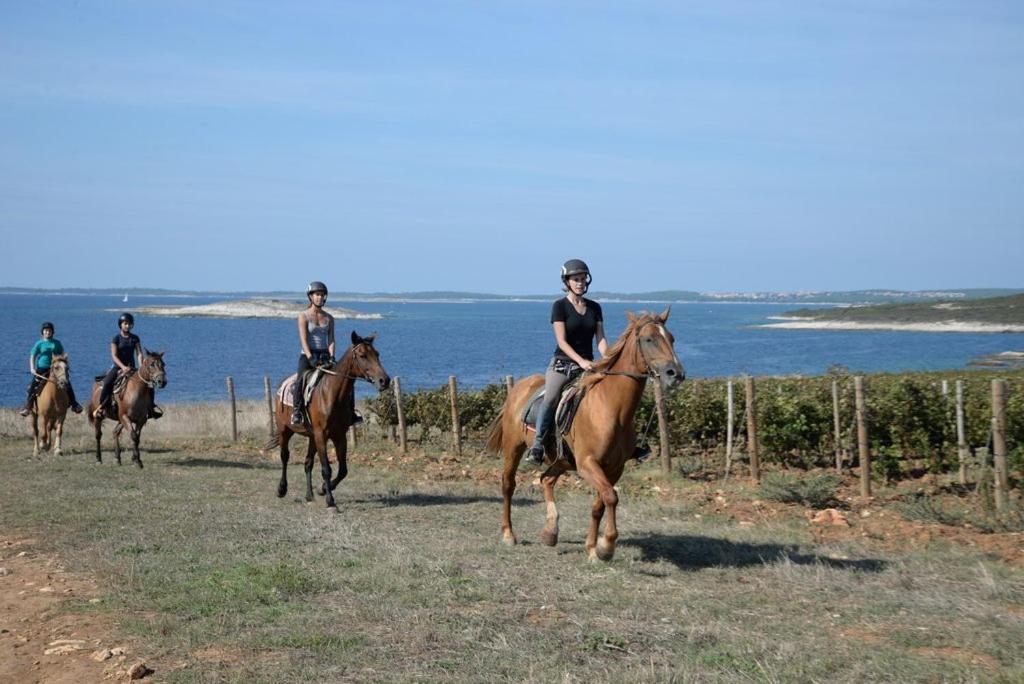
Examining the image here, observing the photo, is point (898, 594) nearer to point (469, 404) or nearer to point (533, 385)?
point (533, 385)

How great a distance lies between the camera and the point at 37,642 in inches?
295

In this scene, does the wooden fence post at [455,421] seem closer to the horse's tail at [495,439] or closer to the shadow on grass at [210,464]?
the shadow on grass at [210,464]

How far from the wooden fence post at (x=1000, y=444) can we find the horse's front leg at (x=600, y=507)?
6.28m

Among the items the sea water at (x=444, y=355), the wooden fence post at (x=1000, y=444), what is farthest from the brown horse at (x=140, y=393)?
the sea water at (x=444, y=355)

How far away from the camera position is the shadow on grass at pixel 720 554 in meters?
10.5

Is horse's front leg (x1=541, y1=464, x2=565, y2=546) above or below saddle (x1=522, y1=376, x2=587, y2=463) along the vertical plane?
below

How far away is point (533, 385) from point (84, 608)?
5.31 m

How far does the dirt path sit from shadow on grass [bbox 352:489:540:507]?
5955 millimetres

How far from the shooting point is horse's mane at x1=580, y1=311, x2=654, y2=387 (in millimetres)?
10000

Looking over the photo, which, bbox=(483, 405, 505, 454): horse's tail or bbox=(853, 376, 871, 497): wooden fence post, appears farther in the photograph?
bbox=(853, 376, 871, 497): wooden fence post

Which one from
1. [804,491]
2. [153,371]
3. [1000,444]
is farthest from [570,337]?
[153,371]

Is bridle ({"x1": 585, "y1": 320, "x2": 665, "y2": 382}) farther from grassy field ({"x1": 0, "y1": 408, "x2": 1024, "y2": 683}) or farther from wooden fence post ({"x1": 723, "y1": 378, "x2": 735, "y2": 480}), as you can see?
wooden fence post ({"x1": 723, "y1": 378, "x2": 735, "y2": 480})

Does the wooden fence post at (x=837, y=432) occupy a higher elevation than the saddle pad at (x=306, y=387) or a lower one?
lower

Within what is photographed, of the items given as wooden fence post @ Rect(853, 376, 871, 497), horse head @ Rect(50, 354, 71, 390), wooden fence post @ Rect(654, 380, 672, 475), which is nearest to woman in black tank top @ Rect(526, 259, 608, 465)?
wooden fence post @ Rect(853, 376, 871, 497)
